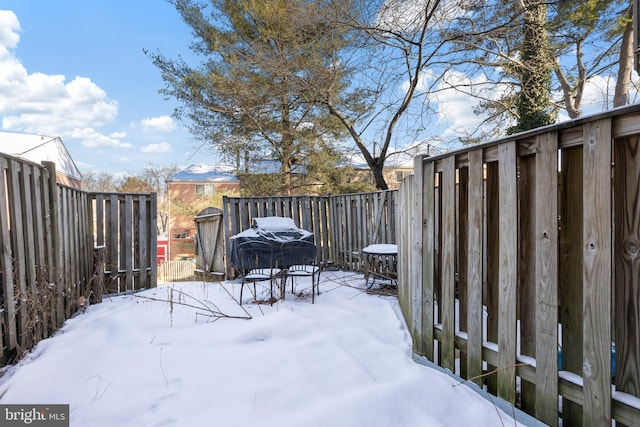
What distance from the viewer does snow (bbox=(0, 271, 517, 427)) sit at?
1.55 m

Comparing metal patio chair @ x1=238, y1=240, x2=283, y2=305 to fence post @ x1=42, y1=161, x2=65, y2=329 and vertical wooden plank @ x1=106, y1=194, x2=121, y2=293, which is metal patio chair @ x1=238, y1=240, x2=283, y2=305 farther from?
vertical wooden plank @ x1=106, y1=194, x2=121, y2=293

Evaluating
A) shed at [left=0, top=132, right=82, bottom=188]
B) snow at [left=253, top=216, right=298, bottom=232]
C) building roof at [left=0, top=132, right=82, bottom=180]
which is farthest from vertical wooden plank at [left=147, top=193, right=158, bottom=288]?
building roof at [left=0, top=132, right=82, bottom=180]

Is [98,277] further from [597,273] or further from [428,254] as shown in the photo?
[597,273]

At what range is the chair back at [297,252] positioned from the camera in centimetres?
384

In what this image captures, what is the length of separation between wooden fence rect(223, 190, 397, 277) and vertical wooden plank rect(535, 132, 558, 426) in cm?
391

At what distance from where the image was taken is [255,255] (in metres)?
3.77

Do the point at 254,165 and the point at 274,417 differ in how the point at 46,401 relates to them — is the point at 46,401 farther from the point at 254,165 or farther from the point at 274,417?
the point at 254,165

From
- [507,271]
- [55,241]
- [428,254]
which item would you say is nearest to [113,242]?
[55,241]

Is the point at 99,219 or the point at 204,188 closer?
the point at 99,219

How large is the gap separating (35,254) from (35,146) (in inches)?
781

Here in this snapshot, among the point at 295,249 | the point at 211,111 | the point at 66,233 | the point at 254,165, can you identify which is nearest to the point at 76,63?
the point at 211,111

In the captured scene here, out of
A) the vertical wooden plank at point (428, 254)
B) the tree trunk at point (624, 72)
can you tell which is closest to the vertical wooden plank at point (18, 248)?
the vertical wooden plank at point (428, 254)

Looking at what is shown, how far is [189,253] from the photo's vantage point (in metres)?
21.5

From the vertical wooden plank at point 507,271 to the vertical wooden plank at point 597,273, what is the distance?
30 centimetres
